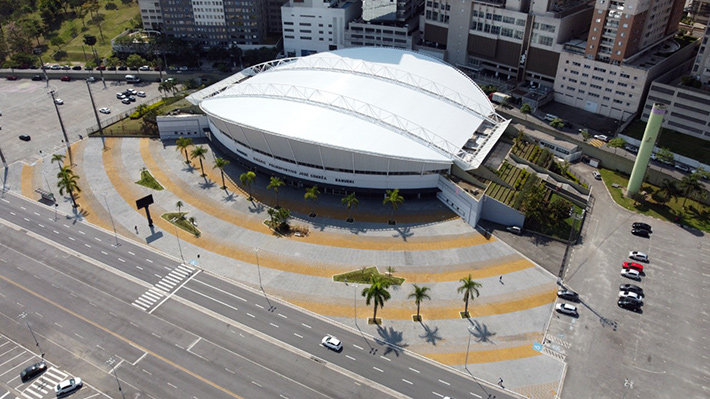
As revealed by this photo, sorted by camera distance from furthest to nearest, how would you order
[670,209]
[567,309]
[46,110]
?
1. [46,110]
2. [670,209]
3. [567,309]

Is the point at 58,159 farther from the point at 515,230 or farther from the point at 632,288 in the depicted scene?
the point at 632,288

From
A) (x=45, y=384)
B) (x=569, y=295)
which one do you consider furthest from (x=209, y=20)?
(x=569, y=295)

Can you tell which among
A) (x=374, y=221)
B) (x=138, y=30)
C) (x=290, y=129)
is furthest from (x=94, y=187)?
(x=138, y=30)

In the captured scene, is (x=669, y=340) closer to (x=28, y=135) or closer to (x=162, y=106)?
(x=162, y=106)

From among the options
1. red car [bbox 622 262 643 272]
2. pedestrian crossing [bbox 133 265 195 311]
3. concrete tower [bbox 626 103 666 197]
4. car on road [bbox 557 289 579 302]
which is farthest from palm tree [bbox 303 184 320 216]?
concrete tower [bbox 626 103 666 197]

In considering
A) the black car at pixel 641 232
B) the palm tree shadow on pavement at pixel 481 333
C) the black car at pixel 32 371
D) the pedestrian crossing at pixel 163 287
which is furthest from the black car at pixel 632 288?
the black car at pixel 32 371

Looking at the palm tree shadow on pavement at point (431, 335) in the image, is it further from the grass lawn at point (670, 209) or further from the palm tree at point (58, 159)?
the palm tree at point (58, 159)

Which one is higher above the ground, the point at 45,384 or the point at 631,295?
the point at 631,295
